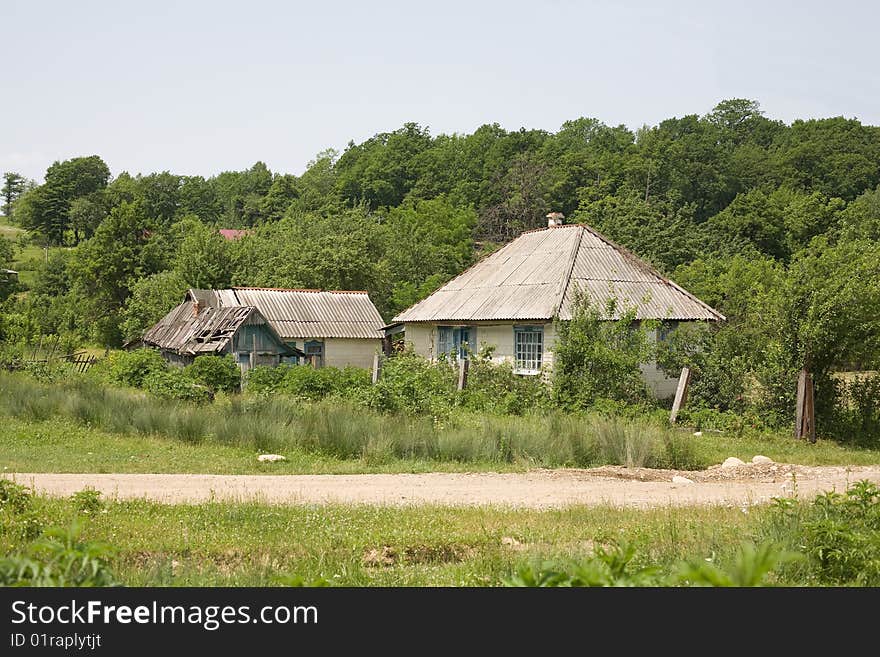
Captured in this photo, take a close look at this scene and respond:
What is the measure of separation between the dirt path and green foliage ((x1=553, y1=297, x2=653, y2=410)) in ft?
19.5

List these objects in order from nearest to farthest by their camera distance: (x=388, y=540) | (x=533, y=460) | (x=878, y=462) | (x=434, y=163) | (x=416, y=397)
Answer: (x=388, y=540), (x=533, y=460), (x=878, y=462), (x=416, y=397), (x=434, y=163)

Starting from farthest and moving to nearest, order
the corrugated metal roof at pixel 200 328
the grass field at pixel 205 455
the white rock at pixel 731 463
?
the corrugated metal roof at pixel 200 328 < the white rock at pixel 731 463 < the grass field at pixel 205 455

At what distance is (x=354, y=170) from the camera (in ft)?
298

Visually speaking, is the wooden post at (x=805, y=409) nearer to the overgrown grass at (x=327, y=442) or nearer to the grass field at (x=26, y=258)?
the overgrown grass at (x=327, y=442)

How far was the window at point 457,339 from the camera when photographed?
29750 mm

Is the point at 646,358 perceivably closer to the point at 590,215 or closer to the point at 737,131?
the point at 590,215

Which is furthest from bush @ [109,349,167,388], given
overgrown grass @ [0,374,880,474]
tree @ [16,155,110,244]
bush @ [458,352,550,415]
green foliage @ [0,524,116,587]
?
tree @ [16,155,110,244]

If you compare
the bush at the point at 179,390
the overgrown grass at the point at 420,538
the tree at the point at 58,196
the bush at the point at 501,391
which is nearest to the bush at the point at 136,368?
the bush at the point at 179,390

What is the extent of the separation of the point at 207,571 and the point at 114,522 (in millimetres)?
2280

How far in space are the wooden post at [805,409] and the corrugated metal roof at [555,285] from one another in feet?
23.5

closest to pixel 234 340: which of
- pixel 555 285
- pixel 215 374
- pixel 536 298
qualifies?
pixel 215 374

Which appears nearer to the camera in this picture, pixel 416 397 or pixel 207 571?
pixel 207 571

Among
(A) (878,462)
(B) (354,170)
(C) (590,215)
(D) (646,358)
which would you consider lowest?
(A) (878,462)

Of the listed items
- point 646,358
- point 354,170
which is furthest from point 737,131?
point 646,358
